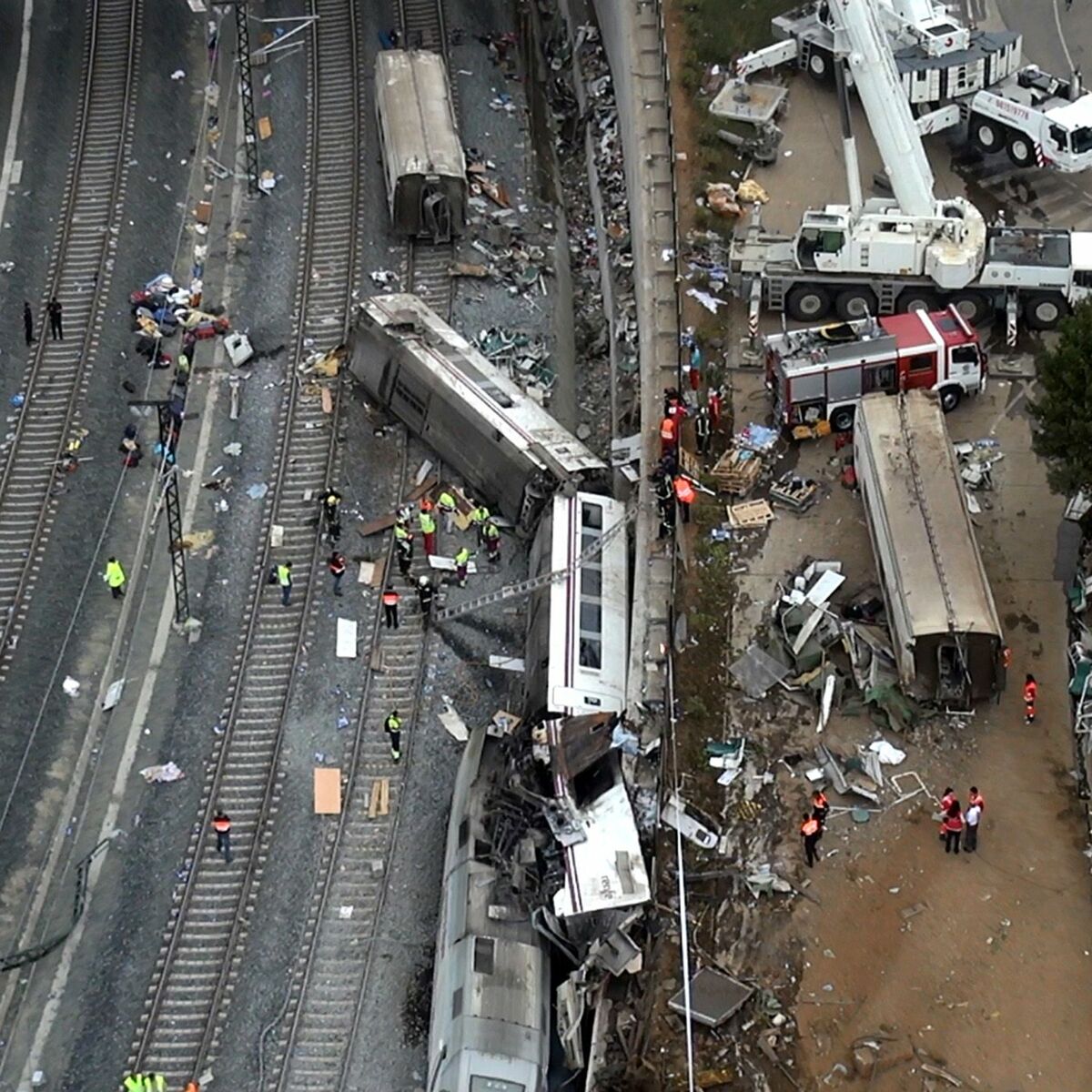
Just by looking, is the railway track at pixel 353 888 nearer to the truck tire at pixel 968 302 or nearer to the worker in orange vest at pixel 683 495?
the worker in orange vest at pixel 683 495

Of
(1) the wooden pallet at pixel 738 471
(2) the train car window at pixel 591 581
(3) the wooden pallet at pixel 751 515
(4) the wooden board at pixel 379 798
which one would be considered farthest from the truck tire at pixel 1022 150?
(4) the wooden board at pixel 379 798

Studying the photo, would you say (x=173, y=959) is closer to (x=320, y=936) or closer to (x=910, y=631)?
(x=320, y=936)

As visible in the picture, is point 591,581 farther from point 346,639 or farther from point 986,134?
point 986,134

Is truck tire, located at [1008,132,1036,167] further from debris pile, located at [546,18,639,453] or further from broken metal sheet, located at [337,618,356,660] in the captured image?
broken metal sheet, located at [337,618,356,660]

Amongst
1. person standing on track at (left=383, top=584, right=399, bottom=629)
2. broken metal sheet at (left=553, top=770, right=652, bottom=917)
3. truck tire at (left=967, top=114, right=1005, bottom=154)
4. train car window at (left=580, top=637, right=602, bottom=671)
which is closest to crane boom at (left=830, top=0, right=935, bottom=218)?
truck tire at (left=967, top=114, right=1005, bottom=154)

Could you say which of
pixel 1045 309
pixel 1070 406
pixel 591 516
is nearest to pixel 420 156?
pixel 591 516

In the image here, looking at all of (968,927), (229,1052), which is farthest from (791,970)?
(229,1052)
